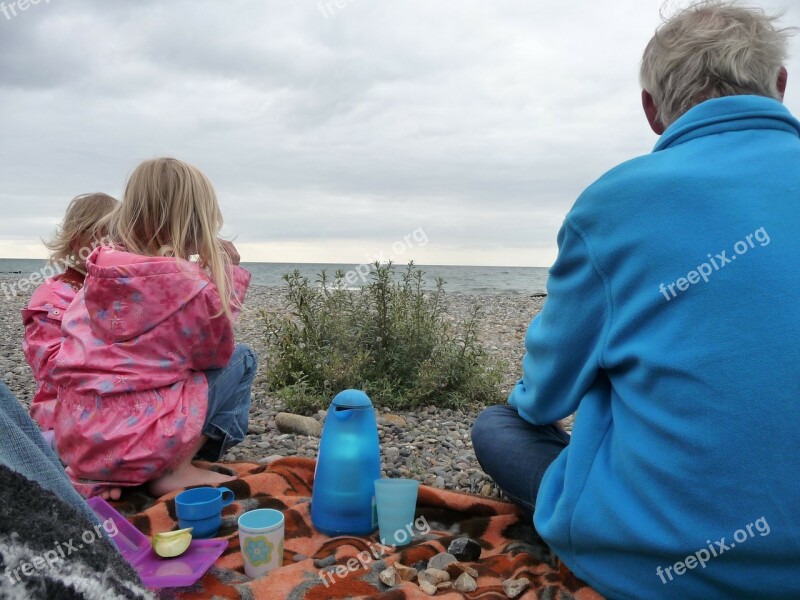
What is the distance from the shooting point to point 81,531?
4.15 ft

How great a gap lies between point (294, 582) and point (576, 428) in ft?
3.39

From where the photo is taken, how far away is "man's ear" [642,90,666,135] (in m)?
1.98

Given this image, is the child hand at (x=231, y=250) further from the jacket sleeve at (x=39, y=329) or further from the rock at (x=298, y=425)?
the rock at (x=298, y=425)

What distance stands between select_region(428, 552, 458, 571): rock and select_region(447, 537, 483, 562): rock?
2.9 inches

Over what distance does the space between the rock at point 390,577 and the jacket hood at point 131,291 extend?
147cm

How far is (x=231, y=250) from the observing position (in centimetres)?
340

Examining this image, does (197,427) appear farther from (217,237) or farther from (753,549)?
(753,549)

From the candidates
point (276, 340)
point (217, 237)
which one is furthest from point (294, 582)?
point (276, 340)

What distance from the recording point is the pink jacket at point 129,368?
9.28 feet

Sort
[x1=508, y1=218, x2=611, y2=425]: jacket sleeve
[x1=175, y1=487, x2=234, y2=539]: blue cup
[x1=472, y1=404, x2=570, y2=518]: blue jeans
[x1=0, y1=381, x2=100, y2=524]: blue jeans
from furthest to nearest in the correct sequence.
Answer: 1. [x1=175, y1=487, x2=234, y2=539]: blue cup
2. [x1=472, y1=404, x2=570, y2=518]: blue jeans
3. [x1=508, y1=218, x2=611, y2=425]: jacket sleeve
4. [x1=0, y1=381, x2=100, y2=524]: blue jeans

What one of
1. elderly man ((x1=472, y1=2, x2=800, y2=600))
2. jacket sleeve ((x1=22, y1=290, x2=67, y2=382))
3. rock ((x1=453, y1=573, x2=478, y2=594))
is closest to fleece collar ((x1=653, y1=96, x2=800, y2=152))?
elderly man ((x1=472, y1=2, x2=800, y2=600))

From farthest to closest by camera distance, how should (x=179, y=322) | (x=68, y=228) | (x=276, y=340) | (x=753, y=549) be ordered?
(x=276, y=340), (x=68, y=228), (x=179, y=322), (x=753, y=549)

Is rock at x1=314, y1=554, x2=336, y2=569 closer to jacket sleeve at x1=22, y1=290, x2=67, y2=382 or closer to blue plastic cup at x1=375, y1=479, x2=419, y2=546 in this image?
blue plastic cup at x1=375, y1=479, x2=419, y2=546

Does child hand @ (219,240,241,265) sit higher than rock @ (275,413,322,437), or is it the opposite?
child hand @ (219,240,241,265)
